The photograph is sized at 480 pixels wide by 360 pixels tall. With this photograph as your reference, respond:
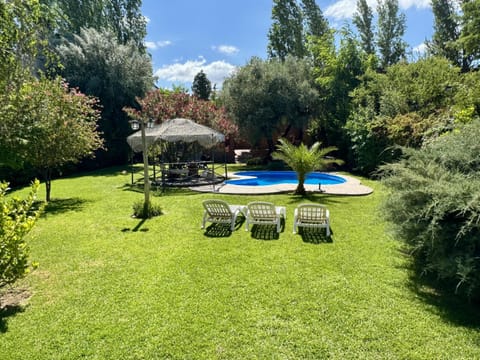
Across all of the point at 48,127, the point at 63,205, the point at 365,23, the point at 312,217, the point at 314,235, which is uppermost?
the point at 365,23

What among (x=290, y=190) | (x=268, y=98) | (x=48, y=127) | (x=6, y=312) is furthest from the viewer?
(x=268, y=98)

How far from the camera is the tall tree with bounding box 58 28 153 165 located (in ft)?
78.3

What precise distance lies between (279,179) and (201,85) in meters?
30.1

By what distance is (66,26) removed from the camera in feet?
90.6

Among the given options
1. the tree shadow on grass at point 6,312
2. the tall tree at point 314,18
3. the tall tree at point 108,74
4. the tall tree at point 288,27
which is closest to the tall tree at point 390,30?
the tall tree at point 314,18

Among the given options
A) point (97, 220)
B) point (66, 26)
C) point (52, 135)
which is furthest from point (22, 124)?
point (66, 26)

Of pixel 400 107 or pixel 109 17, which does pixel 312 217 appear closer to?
pixel 400 107

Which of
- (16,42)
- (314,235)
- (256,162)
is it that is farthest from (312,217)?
(256,162)

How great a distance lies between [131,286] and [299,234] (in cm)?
443

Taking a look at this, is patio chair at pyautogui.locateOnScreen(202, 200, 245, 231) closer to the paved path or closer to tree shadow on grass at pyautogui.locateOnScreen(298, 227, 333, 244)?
tree shadow on grass at pyautogui.locateOnScreen(298, 227, 333, 244)

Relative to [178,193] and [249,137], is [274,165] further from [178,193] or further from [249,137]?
[178,193]

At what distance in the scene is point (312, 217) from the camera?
785 centimetres

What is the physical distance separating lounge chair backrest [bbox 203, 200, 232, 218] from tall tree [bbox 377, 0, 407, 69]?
38230 mm

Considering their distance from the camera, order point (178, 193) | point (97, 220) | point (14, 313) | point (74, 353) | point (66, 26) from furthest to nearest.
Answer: point (66, 26), point (178, 193), point (97, 220), point (14, 313), point (74, 353)
